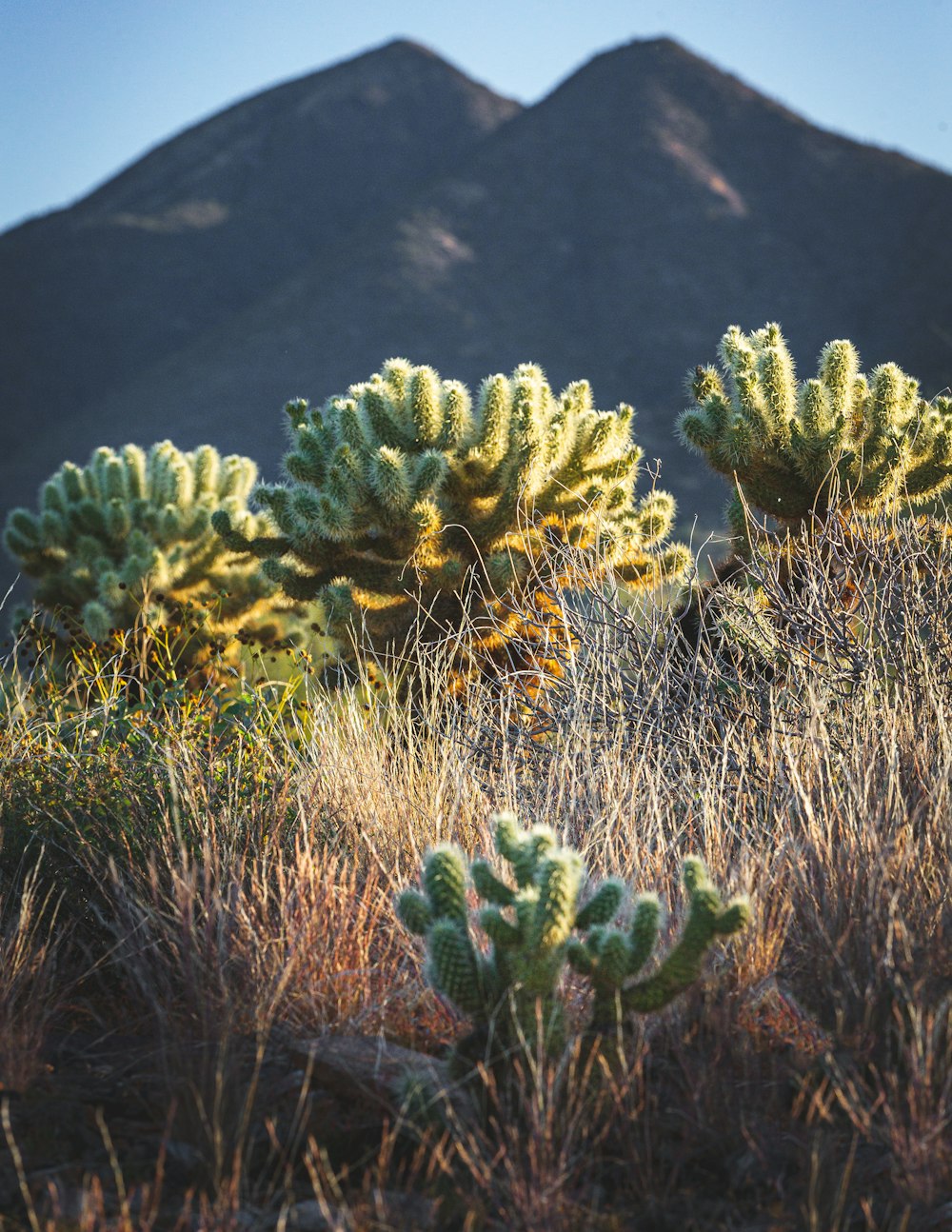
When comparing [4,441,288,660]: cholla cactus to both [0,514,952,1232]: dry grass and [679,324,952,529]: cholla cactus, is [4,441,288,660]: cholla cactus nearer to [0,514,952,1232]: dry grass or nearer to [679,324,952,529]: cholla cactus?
[679,324,952,529]: cholla cactus

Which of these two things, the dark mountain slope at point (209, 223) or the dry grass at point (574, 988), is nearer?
the dry grass at point (574, 988)

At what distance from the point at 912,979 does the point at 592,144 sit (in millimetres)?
84018

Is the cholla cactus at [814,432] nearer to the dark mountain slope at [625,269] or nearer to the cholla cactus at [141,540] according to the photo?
the cholla cactus at [141,540]

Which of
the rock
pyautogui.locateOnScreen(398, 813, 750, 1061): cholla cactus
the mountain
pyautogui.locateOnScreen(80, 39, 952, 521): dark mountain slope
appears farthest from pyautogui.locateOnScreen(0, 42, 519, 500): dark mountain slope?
pyautogui.locateOnScreen(398, 813, 750, 1061): cholla cactus

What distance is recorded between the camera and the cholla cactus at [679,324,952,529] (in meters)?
7.13

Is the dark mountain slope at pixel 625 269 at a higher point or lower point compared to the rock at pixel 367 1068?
higher

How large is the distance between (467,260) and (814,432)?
6483 cm

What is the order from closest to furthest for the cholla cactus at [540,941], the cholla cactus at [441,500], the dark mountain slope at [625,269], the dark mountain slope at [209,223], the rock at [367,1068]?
the cholla cactus at [540,941] < the rock at [367,1068] < the cholla cactus at [441,500] < the dark mountain slope at [625,269] < the dark mountain slope at [209,223]

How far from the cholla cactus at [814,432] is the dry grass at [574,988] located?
2034 mm

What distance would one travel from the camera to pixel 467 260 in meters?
69.1

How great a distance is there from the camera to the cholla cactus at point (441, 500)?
24.8 feet

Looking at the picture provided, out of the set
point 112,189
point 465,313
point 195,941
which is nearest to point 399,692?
point 195,941

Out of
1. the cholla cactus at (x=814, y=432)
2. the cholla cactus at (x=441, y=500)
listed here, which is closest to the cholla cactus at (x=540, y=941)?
the cholla cactus at (x=441, y=500)

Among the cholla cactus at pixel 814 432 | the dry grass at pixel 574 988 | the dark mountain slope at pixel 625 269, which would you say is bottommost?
the dry grass at pixel 574 988
